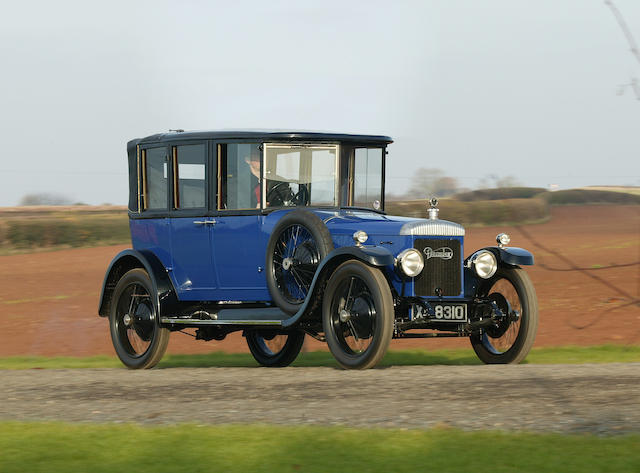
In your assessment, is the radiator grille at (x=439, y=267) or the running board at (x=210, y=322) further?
the running board at (x=210, y=322)

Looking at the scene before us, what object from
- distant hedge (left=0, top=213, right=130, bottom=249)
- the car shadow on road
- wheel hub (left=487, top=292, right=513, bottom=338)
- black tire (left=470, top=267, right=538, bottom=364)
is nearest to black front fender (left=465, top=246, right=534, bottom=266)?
black tire (left=470, top=267, right=538, bottom=364)

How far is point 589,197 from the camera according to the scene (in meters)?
48.0

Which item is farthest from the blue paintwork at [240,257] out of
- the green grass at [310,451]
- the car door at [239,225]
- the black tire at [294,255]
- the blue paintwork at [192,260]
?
the green grass at [310,451]

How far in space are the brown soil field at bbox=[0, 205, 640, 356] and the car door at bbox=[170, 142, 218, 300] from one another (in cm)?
756

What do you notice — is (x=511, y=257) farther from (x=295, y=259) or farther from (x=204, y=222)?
(x=204, y=222)

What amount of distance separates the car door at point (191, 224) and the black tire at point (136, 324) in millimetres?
426

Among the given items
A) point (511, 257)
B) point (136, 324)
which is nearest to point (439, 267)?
point (511, 257)

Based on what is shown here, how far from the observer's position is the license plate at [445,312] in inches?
338

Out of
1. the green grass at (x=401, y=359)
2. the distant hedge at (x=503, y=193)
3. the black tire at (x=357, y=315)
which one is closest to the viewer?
the black tire at (x=357, y=315)

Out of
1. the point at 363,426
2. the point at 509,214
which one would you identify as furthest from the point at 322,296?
the point at 509,214

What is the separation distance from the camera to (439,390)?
21.5ft

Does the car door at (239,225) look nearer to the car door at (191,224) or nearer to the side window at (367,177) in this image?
the car door at (191,224)

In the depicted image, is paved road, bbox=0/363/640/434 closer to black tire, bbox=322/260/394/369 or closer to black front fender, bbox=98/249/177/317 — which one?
black tire, bbox=322/260/394/369

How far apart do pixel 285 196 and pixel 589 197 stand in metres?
40.6
